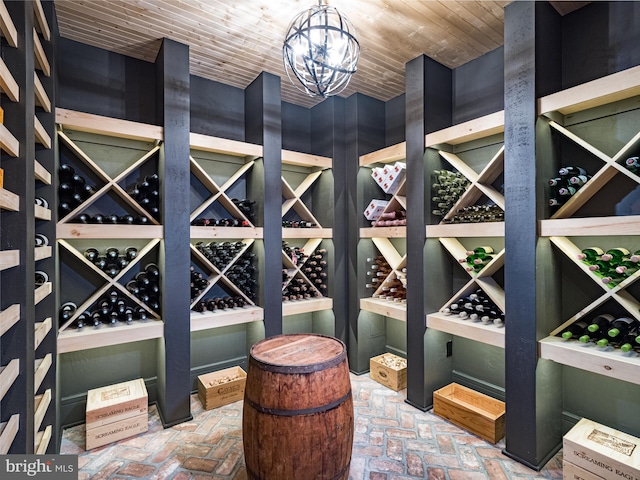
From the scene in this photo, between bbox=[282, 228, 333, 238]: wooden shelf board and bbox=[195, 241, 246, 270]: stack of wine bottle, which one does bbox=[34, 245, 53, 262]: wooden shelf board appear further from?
bbox=[282, 228, 333, 238]: wooden shelf board

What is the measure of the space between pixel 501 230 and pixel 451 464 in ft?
5.52

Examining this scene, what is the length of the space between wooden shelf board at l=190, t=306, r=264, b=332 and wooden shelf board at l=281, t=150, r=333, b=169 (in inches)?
64.7

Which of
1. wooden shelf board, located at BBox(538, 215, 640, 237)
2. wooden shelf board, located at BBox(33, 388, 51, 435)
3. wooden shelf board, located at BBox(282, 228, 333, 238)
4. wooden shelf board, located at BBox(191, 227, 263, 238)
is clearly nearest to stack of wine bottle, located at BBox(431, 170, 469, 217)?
wooden shelf board, located at BBox(538, 215, 640, 237)

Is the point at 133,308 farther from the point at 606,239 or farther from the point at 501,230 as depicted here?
the point at 606,239

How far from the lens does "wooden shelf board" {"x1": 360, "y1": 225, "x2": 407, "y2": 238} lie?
11.0 ft

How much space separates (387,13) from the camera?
2424 millimetres

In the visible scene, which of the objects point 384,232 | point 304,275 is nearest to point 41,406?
point 304,275

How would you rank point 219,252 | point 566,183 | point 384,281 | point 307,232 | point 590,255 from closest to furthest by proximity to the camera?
1. point 590,255
2. point 566,183
3. point 219,252
4. point 384,281
5. point 307,232

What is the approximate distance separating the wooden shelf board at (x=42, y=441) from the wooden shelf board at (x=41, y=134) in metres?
1.78

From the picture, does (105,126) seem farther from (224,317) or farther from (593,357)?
(593,357)

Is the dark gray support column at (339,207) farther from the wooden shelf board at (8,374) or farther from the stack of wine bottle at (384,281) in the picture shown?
the wooden shelf board at (8,374)

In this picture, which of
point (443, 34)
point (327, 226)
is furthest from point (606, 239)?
point (327, 226)

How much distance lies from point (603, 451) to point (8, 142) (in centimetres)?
338

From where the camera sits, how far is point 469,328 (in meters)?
2.63
